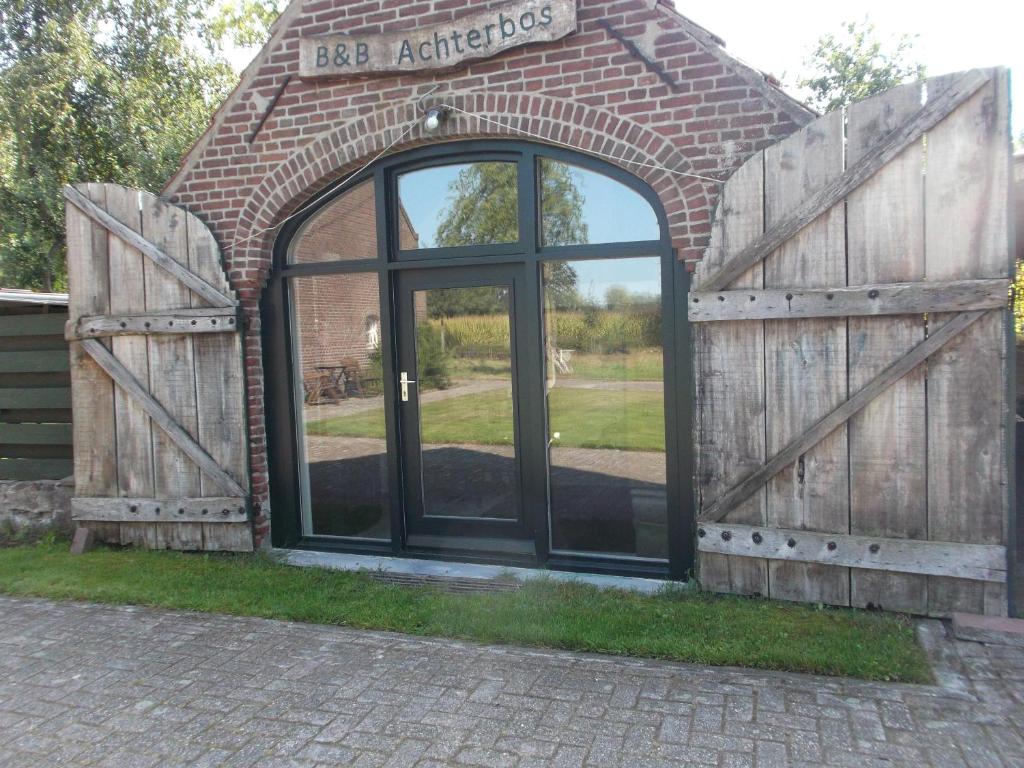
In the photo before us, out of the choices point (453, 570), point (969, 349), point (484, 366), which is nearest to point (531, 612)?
point (453, 570)

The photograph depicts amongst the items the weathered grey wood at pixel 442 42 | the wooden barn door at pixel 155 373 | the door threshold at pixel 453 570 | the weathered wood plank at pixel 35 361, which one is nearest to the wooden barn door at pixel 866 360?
the door threshold at pixel 453 570

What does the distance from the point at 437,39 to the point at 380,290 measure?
5.66 ft

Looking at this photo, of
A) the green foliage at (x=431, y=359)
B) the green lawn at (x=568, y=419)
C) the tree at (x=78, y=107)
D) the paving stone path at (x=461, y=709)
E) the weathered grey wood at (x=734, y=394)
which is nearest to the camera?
the paving stone path at (x=461, y=709)

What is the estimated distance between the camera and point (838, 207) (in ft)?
14.1

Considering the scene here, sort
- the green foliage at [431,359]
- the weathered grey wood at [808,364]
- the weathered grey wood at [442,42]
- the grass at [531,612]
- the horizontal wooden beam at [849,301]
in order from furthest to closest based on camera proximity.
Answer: the green foliage at [431,359] → the weathered grey wood at [442,42] → the weathered grey wood at [808,364] → the horizontal wooden beam at [849,301] → the grass at [531,612]

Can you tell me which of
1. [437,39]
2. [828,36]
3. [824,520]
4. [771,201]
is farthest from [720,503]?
[828,36]

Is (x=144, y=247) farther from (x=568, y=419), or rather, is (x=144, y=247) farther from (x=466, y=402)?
(x=568, y=419)

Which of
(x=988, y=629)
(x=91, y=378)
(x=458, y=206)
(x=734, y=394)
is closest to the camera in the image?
(x=988, y=629)

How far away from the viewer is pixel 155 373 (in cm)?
587

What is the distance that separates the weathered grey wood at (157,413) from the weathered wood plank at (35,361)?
0.85 m

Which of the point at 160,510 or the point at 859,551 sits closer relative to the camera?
the point at 859,551

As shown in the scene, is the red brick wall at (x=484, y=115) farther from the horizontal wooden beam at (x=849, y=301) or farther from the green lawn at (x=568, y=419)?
the green lawn at (x=568, y=419)

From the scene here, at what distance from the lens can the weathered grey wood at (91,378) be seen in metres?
5.91

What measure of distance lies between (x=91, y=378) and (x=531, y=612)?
3.88 m
